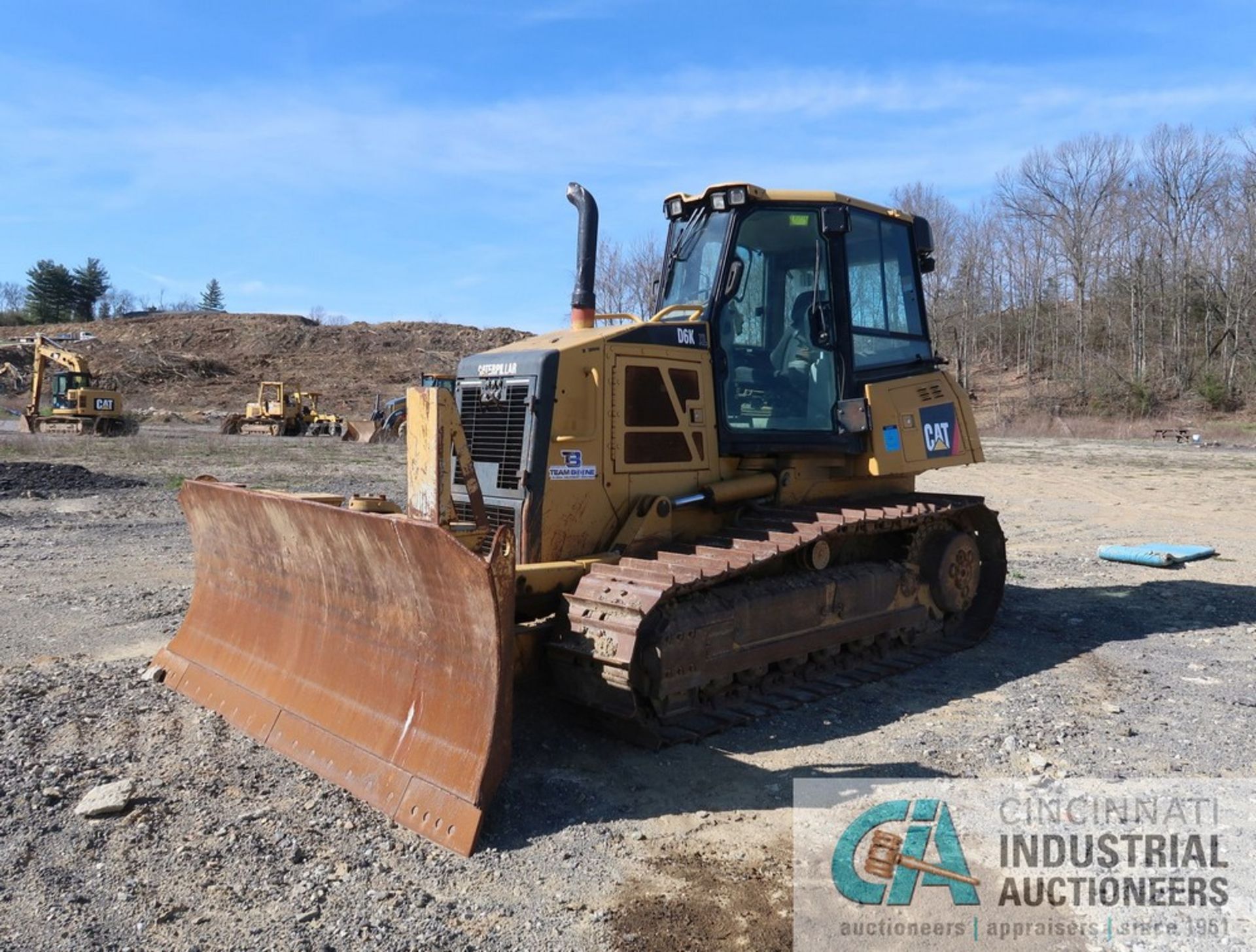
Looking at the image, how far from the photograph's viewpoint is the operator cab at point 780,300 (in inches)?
251

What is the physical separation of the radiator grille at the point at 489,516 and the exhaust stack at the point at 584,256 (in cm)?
137

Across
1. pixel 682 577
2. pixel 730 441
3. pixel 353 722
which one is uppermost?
pixel 730 441

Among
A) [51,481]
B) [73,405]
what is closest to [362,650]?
[51,481]

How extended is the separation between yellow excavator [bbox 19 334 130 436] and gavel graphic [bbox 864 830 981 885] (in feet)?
121

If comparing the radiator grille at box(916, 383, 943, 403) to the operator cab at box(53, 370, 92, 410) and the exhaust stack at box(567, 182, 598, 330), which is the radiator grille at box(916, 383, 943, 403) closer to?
the exhaust stack at box(567, 182, 598, 330)

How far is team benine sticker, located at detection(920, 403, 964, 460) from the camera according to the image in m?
7.30

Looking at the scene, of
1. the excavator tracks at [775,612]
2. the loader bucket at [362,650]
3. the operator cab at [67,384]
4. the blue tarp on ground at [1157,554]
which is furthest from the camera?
the operator cab at [67,384]

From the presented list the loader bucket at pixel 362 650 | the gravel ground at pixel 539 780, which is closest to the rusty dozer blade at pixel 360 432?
the gravel ground at pixel 539 780

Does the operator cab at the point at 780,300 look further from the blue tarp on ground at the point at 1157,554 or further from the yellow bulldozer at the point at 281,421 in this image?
the yellow bulldozer at the point at 281,421

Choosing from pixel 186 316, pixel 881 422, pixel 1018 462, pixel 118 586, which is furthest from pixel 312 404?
pixel 881 422

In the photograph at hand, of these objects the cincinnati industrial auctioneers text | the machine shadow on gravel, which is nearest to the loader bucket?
the machine shadow on gravel

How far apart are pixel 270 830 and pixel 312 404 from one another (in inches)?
1663

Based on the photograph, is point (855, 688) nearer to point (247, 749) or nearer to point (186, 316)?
point (247, 749)

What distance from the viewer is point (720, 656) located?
539cm
